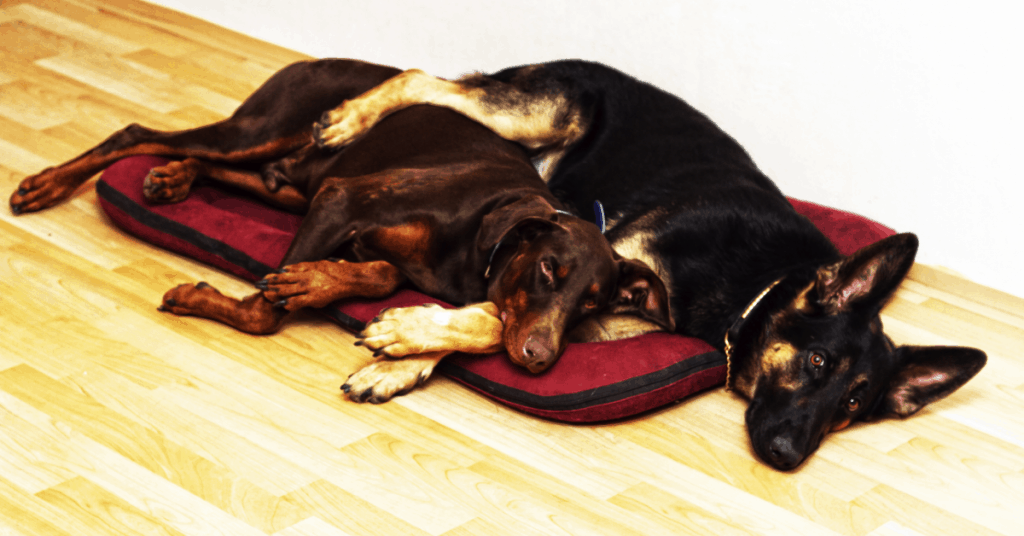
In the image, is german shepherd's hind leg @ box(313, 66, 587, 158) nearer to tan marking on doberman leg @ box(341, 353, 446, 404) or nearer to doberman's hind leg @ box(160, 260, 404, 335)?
doberman's hind leg @ box(160, 260, 404, 335)

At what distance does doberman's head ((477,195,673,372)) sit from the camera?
281 centimetres

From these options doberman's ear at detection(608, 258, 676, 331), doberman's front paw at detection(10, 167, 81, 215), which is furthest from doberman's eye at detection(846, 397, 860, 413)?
doberman's front paw at detection(10, 167, 81, 215)

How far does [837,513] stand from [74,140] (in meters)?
3.72

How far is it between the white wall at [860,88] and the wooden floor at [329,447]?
0.65 m

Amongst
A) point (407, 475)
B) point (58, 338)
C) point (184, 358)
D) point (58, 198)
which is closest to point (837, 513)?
point (407, 475)

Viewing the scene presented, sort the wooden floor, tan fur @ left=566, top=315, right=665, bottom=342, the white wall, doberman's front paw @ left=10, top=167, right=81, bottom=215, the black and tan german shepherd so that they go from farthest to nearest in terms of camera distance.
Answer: the white wall, doberman's front paw @ left=10, top=167, right=81, bottom=215, tan fur @ left=566, top=315, right=665, bottom=342, the black and tan german shepherd, the wooden floor

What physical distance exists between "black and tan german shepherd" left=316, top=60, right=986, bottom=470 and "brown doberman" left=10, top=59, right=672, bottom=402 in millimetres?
213

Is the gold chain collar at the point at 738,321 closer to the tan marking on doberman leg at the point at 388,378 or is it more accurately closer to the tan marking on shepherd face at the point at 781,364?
the tan marking on shepherd face at the point at 781,364

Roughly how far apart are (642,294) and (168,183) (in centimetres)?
188

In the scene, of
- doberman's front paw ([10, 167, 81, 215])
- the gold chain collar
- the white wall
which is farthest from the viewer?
the white wall

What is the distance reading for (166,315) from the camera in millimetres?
3156

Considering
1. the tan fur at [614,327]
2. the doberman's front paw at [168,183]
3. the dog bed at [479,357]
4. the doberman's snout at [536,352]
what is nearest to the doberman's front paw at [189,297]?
the dog bed at [479,357]

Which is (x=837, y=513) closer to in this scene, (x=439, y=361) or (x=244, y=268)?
(x=439, y=361)

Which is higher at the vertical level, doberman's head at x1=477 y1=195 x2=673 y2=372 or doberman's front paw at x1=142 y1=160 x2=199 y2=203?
doberman's head at x1=477 y1=195 x2=673 y2=372
